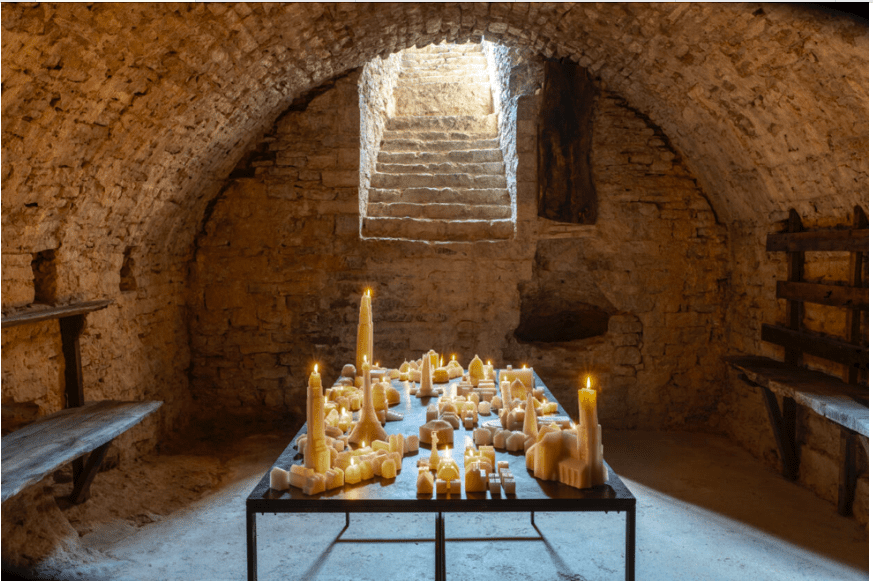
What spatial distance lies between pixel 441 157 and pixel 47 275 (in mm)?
4268

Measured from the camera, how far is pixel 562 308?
6727mm

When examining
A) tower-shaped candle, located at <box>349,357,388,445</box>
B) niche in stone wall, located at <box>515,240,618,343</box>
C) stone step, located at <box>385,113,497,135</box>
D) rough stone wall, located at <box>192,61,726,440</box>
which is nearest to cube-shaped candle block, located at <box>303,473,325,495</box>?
tower-shaped candle, located at <box>349,357,388,445</box>

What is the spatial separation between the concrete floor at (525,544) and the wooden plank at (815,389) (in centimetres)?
84

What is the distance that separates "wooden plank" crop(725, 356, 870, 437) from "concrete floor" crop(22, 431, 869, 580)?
836mm

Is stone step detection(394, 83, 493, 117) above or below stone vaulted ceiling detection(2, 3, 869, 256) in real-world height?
above

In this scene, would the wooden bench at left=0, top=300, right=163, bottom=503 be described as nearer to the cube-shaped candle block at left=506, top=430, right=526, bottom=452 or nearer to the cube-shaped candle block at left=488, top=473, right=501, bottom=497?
the cube-shaped candle block at left=488, top=473, right=501, bottom=497

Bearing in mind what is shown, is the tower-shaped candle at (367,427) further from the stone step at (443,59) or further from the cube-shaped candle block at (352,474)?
the stone step at (443,59)

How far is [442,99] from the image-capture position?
8.28m

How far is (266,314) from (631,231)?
3.75 metres

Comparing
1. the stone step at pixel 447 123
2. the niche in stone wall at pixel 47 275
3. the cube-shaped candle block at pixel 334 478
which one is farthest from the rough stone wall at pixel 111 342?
the stone step at pixel 447 123

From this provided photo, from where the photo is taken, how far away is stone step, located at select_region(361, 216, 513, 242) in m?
6.36

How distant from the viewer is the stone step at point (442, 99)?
26.8 ft

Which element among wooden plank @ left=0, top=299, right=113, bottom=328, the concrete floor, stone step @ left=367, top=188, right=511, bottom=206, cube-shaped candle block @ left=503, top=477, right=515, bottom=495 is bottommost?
the concrete floor

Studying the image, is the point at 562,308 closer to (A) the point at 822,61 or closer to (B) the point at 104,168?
(A) the point at 822,61
